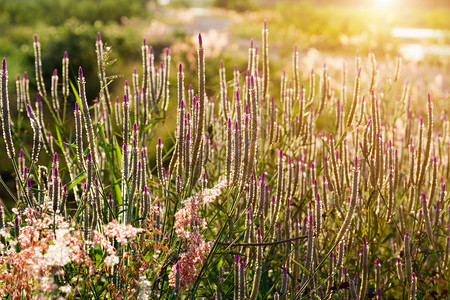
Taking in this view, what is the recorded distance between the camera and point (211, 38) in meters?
11.0

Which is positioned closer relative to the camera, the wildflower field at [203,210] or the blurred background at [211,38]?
the wildflower field at [203,210]

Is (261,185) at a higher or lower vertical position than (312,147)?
higher

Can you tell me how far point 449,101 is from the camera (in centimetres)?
524

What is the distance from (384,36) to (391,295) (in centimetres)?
1375

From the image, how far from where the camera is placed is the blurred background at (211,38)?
8461 mm

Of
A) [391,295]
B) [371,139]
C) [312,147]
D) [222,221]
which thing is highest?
[371,139]

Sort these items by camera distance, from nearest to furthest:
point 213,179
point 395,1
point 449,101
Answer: point 213,179, point 449,101, point 395,1

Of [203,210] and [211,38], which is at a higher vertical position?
[211,38]

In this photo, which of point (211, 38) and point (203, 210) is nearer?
point (203, 210)

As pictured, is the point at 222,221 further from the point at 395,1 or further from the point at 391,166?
the point at 395,1

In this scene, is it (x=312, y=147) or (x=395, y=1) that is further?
(x=395, y=1)

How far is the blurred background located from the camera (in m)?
8.46

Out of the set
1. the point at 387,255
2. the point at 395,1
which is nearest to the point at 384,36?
the point at 387,255

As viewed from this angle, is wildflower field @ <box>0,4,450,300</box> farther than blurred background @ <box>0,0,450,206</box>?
No
